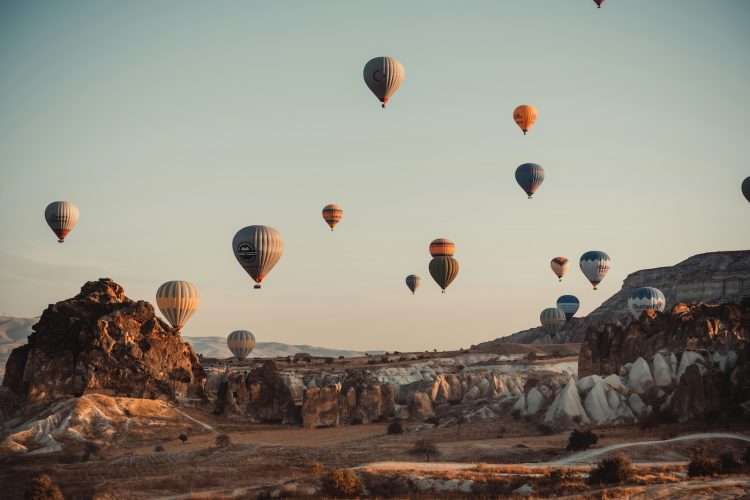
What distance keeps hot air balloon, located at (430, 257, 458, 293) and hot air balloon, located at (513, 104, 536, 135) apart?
2224 centimetres

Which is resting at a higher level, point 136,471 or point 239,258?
point 239,258

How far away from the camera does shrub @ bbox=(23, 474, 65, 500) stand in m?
51.4

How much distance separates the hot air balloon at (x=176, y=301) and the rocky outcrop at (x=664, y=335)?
41.1 m

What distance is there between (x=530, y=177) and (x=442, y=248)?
1786 cm

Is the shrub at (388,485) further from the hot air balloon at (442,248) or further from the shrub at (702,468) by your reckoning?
the hot air balloon at (442,248)

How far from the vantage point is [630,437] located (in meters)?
66.2

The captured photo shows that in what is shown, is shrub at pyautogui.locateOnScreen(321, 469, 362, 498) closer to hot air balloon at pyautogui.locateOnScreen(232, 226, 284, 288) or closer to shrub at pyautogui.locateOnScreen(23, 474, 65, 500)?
shrub at pyautogui.locateOnScreen(23, 474, 65, 500)

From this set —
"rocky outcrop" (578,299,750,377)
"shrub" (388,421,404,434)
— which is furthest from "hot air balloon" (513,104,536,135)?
"shrub" (388,421,404,434)

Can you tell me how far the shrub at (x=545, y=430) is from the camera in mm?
72500

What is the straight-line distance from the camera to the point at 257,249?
313 ft

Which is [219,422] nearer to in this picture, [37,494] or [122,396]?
[122,396]

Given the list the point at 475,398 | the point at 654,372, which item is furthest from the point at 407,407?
the point at 654,372

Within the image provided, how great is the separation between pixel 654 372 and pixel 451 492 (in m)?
33.3

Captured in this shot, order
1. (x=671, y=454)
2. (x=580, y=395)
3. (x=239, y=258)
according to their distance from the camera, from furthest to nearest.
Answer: (x=239, y=258) → (x=580, y=395) → (x=671, y=454)
